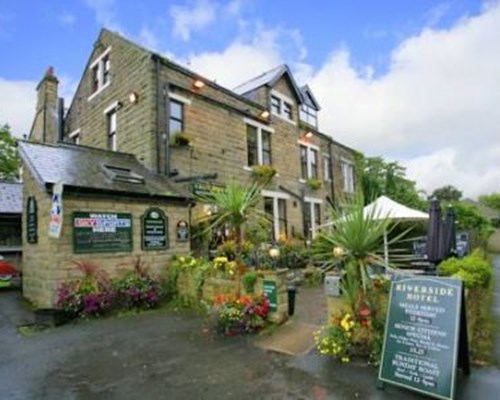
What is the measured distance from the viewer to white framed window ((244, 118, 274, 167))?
1620 cm

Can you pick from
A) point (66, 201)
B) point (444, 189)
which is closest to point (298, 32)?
point (66, 201)

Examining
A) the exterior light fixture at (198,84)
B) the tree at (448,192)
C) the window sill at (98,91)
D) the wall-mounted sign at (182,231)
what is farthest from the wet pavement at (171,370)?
the tree at (448,192)

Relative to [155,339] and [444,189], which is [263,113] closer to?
[155,339]

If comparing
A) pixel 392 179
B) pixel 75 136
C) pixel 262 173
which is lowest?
pixel 262 173

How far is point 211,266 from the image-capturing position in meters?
8.75

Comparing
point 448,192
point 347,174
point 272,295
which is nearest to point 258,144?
point 347,174

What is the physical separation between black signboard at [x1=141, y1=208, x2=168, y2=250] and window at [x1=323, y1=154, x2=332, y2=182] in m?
13.4

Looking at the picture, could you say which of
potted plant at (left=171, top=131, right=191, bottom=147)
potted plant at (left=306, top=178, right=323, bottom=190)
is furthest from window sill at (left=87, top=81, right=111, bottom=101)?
potted plant at (left=306, top=178, right=323, bottom=190)

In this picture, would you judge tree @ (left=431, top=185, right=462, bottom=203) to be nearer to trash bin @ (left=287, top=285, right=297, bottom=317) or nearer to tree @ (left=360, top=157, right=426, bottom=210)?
tree @ (left=360, top=157, right=426, bottom=210)

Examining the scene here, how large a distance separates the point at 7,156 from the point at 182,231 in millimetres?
19810

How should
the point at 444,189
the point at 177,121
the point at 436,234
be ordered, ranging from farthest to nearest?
the point at 444,189, the point at 177,121, the point at 436,234

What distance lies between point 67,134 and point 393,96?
16.8m

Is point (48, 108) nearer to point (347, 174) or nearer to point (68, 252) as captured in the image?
point (68, 252)

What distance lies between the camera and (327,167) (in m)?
22.2
